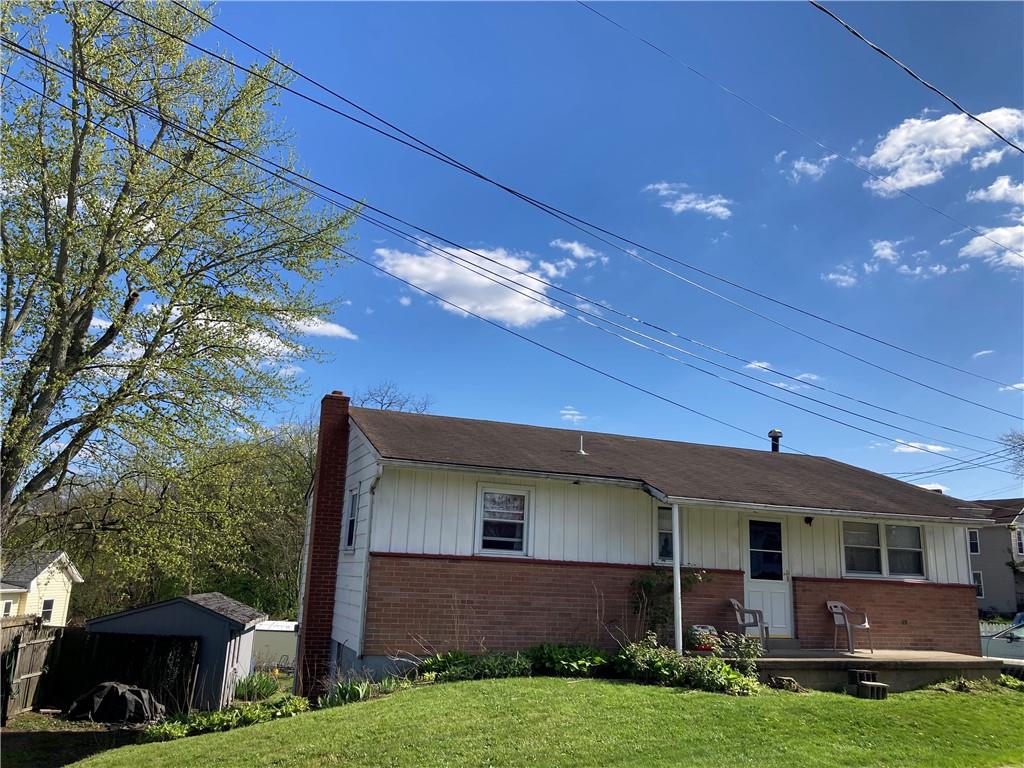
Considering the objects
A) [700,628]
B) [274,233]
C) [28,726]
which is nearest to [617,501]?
[700,628]

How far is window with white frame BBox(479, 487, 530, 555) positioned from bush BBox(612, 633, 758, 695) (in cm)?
272

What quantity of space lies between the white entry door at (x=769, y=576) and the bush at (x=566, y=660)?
13.0 feet

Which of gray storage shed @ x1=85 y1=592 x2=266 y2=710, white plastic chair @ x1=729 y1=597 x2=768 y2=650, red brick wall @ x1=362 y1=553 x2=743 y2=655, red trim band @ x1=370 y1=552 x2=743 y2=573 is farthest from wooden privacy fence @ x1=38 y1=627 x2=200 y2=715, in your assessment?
white plastic chair @ x1=729 y1=597 x2=768 y2=650

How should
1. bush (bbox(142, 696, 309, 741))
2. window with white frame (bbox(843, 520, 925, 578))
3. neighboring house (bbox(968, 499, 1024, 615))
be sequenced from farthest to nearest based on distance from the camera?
1. neighboring house (bbox(968, 499, 1024, 615))
2. window with white frame (bbox(843, 520, 925, 578))
3. bush (bbox(142, 696, 309, 741))

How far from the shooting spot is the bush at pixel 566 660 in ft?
37.5

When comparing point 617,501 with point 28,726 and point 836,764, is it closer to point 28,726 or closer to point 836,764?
point 836,764

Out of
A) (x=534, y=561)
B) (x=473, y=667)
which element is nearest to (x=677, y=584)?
(x=534, y=561)

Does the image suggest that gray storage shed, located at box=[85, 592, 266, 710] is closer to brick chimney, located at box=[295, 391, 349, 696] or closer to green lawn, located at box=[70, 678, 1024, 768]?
brick chimney, located at box=[295, 391, 349, 696]

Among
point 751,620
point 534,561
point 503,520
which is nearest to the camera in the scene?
point 534,561

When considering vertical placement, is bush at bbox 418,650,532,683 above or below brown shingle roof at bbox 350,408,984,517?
below

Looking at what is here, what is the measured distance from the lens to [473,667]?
1138 centimetres

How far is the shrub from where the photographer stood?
37.2 feet

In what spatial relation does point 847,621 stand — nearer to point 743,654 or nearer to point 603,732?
point 743,654

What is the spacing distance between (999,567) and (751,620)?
3595 centimetres
